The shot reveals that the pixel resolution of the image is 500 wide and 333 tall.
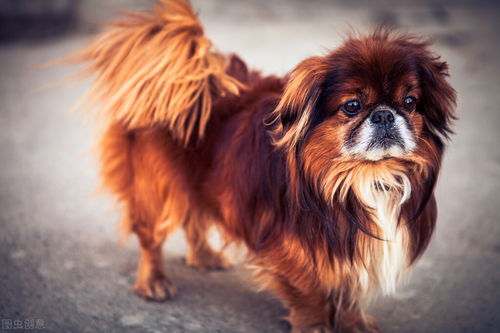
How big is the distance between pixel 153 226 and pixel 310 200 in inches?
42.1

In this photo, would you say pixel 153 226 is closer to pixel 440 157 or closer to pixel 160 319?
pixel 160 319

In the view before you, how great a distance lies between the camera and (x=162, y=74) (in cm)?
272

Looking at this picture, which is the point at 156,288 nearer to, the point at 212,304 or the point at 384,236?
the point at 212,304

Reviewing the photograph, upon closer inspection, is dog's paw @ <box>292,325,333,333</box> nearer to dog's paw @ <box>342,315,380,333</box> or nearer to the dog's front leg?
the dog's front leg

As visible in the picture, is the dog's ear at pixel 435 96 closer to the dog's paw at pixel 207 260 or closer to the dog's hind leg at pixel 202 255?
the dog's hind leg at pixel 202 255

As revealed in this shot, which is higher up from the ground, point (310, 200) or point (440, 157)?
point (440, 157)

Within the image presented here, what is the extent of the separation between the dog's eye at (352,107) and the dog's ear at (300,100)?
0.42 feet

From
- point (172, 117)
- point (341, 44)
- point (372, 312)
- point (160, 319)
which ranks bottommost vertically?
point (160, 319)

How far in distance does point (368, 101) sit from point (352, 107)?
68 millimetres

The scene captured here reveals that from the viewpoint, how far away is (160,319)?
9.23 ft

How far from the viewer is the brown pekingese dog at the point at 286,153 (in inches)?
85.9

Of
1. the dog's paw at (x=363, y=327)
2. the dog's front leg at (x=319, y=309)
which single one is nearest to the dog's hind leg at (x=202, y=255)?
the dog's front leg at (x=319, y=309)

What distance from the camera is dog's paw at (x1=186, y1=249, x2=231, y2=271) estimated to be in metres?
3.28

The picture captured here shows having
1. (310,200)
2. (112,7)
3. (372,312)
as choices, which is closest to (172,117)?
(310,200)
